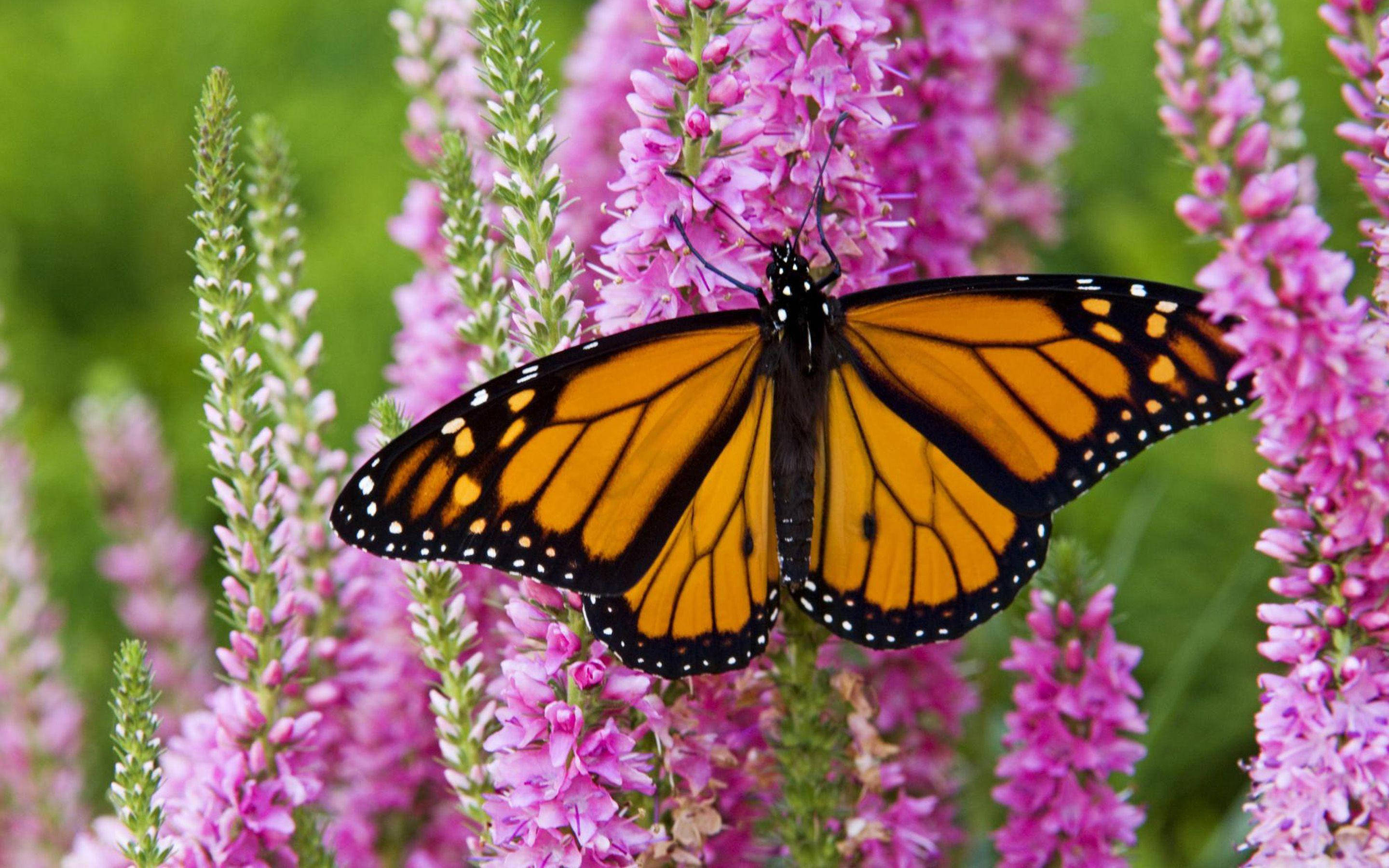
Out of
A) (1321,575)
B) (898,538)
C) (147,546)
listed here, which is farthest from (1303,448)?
(147,546)

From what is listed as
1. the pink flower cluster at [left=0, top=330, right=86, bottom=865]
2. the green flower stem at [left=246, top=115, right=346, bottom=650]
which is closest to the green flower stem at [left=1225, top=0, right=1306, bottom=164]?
the green flower stem at [left=246, top=115, right=346, bottom=650]

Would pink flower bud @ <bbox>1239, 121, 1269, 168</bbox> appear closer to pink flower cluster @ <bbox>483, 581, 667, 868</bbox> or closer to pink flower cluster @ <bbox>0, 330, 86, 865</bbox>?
pink flower cluster @ <bbox>483, 581, 667, 868</bbox>

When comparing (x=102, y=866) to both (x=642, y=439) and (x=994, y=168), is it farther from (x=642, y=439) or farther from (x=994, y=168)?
(x=994, y=168)

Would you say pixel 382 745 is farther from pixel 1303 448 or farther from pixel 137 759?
pixel 1303 448

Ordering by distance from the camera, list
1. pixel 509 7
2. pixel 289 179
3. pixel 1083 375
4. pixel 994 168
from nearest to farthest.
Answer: pixel 509 7 < pixel 1083 375 < pixel 289 179 < pixel 994 168

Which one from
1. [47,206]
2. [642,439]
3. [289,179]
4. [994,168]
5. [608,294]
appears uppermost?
[47,206]

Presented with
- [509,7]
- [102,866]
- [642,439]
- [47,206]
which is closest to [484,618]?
[642,439]

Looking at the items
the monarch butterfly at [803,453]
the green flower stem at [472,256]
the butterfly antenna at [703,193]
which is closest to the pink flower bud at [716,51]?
the butterfly antenna at [703,193]
